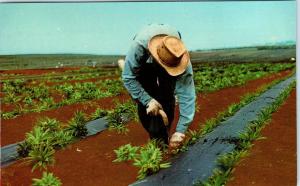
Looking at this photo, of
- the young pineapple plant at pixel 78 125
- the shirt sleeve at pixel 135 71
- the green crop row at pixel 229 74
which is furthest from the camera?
the green crop row at pixel 229 74

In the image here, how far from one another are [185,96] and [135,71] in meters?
0.45

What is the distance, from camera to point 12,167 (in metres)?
4.56

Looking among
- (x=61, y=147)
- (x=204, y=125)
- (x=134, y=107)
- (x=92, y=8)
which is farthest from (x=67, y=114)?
(x=204, y=125)

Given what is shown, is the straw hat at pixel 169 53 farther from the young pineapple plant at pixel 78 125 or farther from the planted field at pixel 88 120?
the young pineapple plant at pixel 78 125

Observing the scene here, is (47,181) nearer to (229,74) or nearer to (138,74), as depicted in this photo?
(138,74)

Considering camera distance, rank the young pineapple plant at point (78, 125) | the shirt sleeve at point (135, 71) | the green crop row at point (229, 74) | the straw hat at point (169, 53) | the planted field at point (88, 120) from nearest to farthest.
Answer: the straw hat at point (169, 53), the shirt sleeve at point (135, 71), the planted field at point (88, 120), the young pineapple plant at point (78, 125), the green crop row at point (229, 74)

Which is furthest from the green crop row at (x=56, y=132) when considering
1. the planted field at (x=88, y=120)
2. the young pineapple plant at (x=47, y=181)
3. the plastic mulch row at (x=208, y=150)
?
the plastic mulch row at (x=208, y=150)

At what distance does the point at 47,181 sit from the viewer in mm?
4285

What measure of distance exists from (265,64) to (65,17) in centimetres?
231

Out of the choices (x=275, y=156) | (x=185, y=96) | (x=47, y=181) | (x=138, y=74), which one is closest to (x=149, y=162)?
(x=185, y=96)

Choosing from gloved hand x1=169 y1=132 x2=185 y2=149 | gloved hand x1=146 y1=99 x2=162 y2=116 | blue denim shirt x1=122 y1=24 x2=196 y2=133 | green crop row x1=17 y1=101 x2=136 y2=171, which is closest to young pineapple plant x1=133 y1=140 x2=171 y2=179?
gloved hand x1=169 y1=132 x2=185 y2=149

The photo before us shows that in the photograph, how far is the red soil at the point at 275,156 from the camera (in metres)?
4.54

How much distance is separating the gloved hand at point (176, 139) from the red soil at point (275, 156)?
21.1 inches

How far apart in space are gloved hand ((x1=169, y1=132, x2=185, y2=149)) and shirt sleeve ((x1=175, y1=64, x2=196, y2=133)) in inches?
1.6
